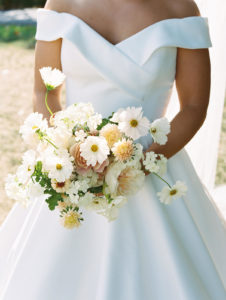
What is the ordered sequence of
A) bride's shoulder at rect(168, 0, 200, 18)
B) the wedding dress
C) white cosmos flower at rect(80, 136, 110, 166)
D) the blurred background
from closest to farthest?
white cosmos flower at rect(80, 136, 110, 166) < the wedding dress < bride's shoulder at rect(168, 0, 200, 18) < the blurred background

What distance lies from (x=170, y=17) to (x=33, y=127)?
0.89 m

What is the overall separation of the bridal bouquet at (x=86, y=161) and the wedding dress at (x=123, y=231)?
1.52ft

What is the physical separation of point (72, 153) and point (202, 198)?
1.07m

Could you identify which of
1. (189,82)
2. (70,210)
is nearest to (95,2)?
(189,82)

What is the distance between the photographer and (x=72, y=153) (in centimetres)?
165

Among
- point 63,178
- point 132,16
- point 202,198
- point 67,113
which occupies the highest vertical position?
point 132,16

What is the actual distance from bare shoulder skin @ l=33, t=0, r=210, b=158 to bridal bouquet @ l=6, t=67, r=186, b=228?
1.69 feet

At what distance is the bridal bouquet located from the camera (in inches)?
62.9

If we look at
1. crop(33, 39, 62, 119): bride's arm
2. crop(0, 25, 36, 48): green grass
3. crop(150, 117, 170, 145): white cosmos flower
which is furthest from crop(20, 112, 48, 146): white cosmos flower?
crop(0, 25, 36, 48): green grass

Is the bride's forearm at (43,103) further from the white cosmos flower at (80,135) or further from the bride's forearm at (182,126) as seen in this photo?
the white cosmos flower at (80,135)

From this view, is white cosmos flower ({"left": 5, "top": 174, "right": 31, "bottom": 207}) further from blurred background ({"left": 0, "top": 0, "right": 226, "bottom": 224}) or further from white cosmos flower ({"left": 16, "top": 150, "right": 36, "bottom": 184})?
blurred background ({"left": 0, "top": 0, "right": 226, "bottom": 224})

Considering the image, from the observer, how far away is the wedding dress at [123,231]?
2.09 m

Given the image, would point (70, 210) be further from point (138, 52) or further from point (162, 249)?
point (138, 52)

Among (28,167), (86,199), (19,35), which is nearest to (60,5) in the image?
(28,167)
